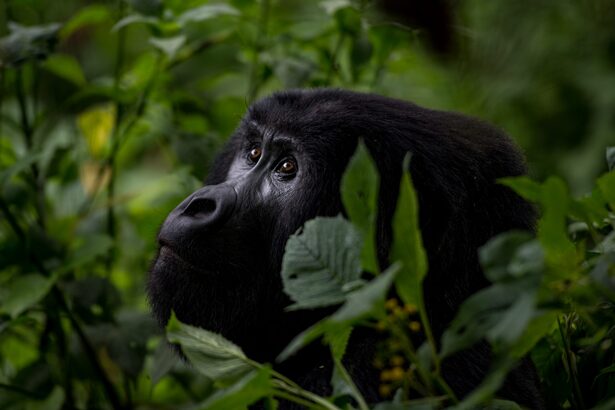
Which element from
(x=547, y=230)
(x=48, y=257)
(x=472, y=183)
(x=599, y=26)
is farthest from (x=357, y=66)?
(x=599, y=26)

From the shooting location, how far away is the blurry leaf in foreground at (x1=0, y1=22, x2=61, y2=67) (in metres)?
2.46

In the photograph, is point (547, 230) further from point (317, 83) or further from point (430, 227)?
point (317, 83)

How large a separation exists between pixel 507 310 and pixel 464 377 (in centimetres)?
77

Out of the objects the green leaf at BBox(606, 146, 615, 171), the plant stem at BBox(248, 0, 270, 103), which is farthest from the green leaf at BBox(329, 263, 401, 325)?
the plant stem at BBox(248, 0, 270, 103)

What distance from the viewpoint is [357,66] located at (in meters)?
2.87

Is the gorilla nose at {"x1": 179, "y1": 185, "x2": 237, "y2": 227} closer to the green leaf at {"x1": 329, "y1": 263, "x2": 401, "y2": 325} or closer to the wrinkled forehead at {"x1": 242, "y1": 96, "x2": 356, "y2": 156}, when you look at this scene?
the wrinkled forehead at {"x1": 242, "y1": 96, "x2": 356, "y2": 156}

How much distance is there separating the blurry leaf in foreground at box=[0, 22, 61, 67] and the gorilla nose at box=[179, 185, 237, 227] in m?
0.70

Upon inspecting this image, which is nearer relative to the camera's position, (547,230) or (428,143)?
(547,230)

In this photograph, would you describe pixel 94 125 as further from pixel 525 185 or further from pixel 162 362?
pixel 525 185

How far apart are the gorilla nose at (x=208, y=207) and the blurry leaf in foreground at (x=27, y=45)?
696mm

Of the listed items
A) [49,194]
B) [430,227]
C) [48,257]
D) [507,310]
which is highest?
[507,310]

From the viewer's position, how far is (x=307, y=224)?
1401mm

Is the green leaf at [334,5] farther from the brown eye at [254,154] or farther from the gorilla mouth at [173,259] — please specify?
the gorilla mouth at [173,259]

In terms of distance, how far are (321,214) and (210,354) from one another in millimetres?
752
